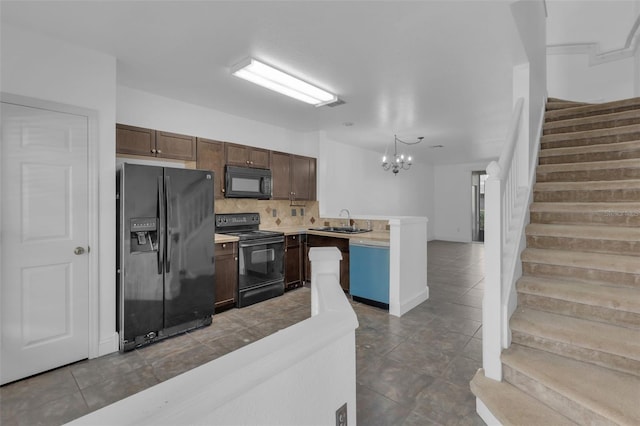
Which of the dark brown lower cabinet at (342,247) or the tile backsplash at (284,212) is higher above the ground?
Answer: the tile backsplash at (284,212)

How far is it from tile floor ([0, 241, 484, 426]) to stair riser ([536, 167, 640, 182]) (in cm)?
166

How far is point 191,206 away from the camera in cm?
308

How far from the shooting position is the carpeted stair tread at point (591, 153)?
9.10ft

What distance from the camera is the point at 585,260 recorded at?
7.12ft

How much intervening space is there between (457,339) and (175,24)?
3.60 meters

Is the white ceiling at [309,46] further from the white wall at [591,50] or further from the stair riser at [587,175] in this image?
the white wall at [591,50]

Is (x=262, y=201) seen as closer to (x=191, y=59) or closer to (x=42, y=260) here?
(x=191, y=59)

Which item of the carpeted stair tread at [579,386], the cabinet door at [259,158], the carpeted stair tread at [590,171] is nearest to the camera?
the carpeted stair tread at [579,386]

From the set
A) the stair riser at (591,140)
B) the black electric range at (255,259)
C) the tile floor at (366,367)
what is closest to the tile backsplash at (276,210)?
the black electric range at (255,259)

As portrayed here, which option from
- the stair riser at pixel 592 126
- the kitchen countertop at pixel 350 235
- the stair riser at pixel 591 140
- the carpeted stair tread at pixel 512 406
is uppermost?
the stair riser at pixel 592 126

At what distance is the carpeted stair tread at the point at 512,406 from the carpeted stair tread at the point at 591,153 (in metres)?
2.45

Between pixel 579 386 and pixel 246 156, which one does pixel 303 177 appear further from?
pixel 579 386

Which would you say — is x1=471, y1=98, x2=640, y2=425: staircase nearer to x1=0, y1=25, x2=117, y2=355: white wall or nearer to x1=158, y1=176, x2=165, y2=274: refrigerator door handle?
x1=158, y1=176, x2=165, y2=274: refrigerator door handle

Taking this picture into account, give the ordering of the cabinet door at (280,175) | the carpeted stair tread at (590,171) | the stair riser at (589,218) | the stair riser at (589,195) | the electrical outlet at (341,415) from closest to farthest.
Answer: the electrical outlet at (341,415) < the stair riser at (589,218) < the stair riser at (589,195) < the carpeted stair tread at (590,171) < the cabinet door at (280,175)
